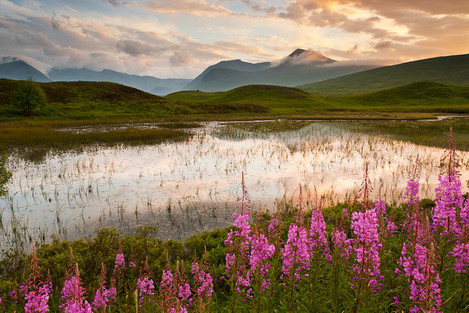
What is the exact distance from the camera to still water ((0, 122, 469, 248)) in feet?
35.7

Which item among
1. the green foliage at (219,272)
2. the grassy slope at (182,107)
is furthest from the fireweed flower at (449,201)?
the grassy slope at (182,107)

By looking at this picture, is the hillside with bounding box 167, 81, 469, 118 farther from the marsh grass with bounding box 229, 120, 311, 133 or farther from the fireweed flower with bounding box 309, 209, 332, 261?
the fireweed flower with bounding box 309, 209, 332, 261

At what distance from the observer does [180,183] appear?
15531 millimetres

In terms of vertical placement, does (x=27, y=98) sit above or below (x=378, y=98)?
below

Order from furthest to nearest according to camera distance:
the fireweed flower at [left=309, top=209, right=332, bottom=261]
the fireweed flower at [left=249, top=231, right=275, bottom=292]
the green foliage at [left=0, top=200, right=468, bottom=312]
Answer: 1. the fireweed flower at [left=309, top=209, right=332, bottom=261]
2. the green foliage at [left=0, top=200, right=468, bottom=312]
3. the fireweed flower at [left=249, top=231, right=275, bottom=292]

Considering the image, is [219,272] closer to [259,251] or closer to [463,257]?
[259,251]

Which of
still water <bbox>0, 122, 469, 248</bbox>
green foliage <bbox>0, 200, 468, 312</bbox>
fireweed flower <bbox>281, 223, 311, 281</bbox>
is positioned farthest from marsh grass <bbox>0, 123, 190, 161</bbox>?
fireweed flower <bbox>281, 223, 311, 281</bbox>

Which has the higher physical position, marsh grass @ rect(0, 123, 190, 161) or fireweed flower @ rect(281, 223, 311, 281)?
marsh grass @ rect(0, 123, 190, 161)

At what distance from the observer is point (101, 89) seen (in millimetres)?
89312

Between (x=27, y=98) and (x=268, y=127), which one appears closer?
(x=268, y=127)

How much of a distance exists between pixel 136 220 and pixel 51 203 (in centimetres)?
490

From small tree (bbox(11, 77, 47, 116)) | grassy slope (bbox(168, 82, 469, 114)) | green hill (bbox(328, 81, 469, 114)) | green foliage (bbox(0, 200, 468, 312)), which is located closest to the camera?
green foliage (bbox(0, 200, 468, 312))

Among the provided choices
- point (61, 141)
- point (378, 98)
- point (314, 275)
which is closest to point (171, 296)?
point (314, 275)

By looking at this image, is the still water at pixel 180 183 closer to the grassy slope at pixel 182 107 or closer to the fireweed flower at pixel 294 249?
the fireweed flower at pixel 294 249
